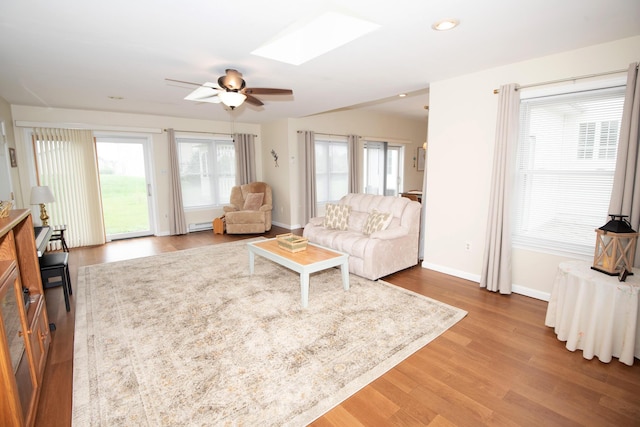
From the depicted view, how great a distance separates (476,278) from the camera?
3650 mm

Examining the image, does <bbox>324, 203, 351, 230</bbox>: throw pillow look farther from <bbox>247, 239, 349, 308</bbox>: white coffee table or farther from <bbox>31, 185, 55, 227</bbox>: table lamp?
<bbox>31, 185, 55, 227</bbox>: table lamp

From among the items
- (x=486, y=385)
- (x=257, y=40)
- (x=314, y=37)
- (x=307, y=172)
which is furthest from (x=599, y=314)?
(x=307, y=172)

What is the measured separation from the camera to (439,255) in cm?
402

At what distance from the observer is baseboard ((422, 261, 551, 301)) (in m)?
3.17

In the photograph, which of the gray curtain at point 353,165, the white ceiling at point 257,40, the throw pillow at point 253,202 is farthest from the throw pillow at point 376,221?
the gray curtain at point 353,165

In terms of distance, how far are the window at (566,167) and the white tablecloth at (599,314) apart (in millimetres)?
748

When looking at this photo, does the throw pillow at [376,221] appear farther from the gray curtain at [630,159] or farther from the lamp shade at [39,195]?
the lamp shade at [39,195]

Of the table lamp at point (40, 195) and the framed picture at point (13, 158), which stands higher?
the framed picture at point (13, 158)

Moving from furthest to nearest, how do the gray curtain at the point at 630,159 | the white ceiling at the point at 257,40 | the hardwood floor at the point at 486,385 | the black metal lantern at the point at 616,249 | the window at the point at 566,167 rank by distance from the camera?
the window at the point at 566,167 < the gray curtain at the point at 630,159 < the black metal lantern at the point at 616,249 < the white ceiling at the point at 257,40 < the hardwood floor at the point at 486,385

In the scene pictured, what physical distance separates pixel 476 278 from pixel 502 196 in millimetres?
1069

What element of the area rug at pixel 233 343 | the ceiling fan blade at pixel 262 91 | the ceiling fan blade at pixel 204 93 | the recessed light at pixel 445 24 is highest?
the recessed light at pixel 445 24

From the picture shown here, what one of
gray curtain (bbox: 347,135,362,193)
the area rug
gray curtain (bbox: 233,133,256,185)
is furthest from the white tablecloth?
gray curtain (bbox: 233,133,256,185)

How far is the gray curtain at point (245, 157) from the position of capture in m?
7.01

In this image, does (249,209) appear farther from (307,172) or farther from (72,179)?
(72,179)
